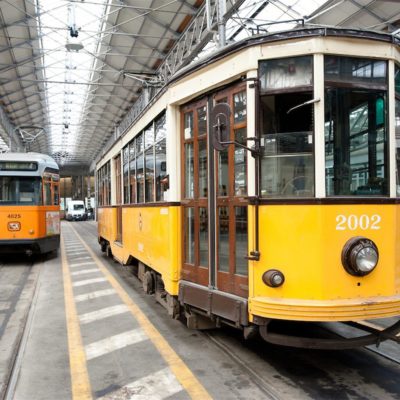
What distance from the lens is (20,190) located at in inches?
508

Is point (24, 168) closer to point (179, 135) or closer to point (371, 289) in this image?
point (179, 135)

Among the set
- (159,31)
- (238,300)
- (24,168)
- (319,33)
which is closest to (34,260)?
(24,168)

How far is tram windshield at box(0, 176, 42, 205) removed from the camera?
12758mm

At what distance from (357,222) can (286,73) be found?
1.37m

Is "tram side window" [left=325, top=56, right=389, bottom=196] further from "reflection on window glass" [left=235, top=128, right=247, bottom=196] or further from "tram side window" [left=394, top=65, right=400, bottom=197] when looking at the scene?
"reflection on window glass" [left=235, top=128, right=247, bottom=196]

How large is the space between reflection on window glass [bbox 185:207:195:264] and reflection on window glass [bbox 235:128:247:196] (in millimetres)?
934

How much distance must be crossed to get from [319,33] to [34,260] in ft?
39.7

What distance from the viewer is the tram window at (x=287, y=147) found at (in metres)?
4.04

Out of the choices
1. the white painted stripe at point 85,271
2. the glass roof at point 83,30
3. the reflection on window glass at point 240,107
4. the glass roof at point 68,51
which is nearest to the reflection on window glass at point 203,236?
the reflection on window glass at point 240,107

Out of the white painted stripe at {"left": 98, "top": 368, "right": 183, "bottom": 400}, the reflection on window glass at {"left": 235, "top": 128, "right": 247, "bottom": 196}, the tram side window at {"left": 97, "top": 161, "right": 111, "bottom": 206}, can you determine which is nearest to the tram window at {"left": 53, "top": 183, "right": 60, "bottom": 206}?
the tram side window at {"left": 97, "top": 161, "right": 111, "bottom": 206}

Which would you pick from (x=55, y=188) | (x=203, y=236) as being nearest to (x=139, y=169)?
(x=203, y=236)

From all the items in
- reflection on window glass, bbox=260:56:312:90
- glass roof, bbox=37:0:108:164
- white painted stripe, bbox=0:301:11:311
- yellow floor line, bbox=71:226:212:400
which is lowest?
white painted stripe, bbox=0:301:11:311

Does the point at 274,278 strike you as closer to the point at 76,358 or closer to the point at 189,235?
the point at 189,235

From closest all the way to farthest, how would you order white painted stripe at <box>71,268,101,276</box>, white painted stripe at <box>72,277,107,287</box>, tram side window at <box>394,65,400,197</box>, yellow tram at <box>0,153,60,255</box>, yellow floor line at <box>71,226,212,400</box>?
yellow floor line at <box>71,226,212,400</box> < tram side window at <box>394,65,400,197</box> < white painted stripe at <box>72,277,107,287</box> < white painted stripe at <box>71,268,101,276</box> < yellow tram at <box>0,153,60,255</box>
